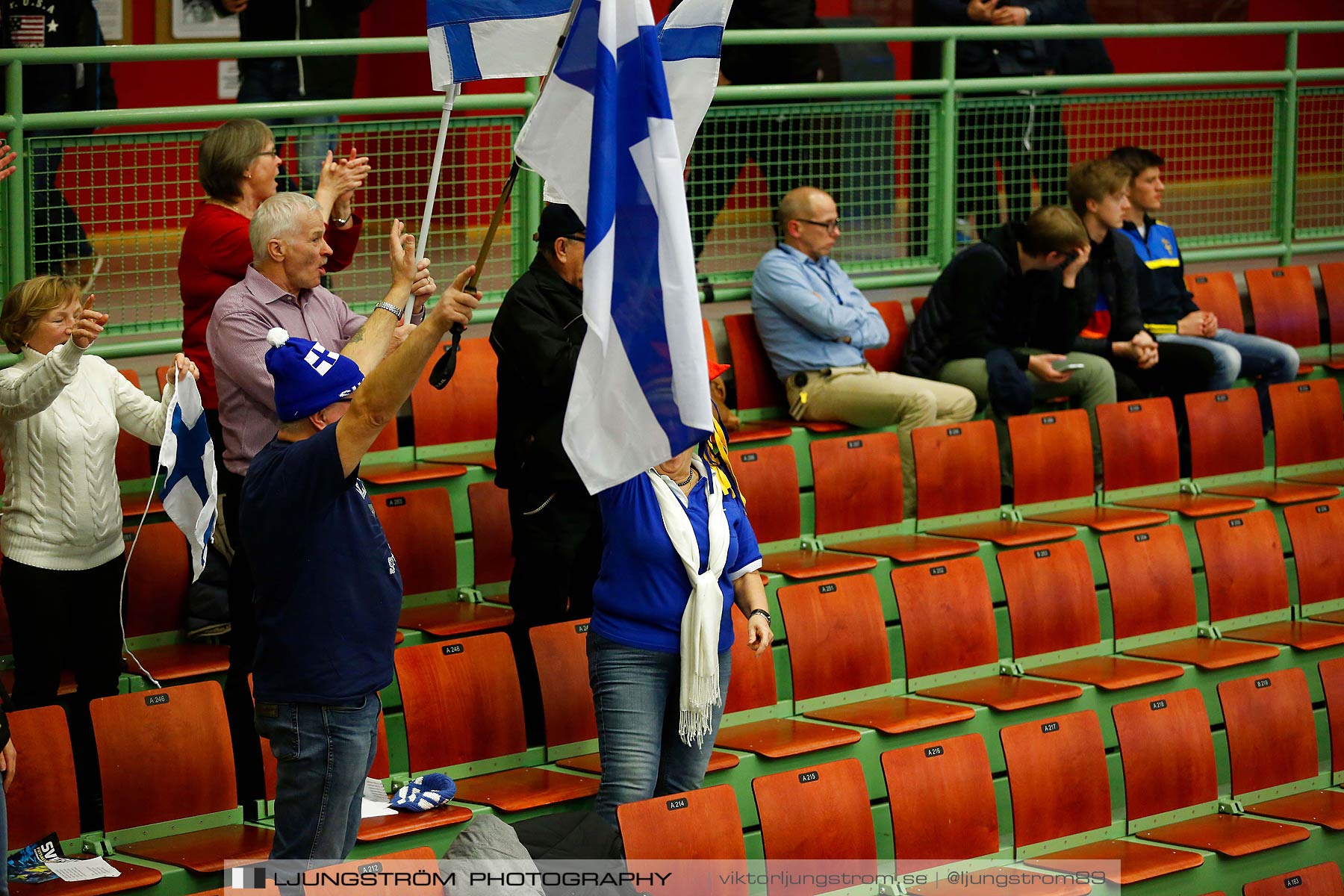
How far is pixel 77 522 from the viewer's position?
14.1ft

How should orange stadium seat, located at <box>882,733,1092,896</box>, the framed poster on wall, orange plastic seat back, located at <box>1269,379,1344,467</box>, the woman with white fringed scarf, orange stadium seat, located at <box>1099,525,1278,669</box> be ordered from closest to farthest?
the woman with white fringed scarf
orange stadium seat, located at <box>882,733,1092,896</box>
orange stadium seat, located at <box>1099,525,1278,669</box>
orange plastic seat back, located at <box>1269,379,1344,467</box>
the framed poster on wall

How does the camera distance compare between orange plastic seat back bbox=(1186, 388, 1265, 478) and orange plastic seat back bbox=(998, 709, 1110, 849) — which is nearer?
orange plastic seat back bbox=(998, 709, 1110, 849)

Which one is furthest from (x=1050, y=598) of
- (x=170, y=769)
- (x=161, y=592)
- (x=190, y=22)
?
(x=190, y=22)

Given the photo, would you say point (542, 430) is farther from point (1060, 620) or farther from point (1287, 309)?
point (1287, 309)

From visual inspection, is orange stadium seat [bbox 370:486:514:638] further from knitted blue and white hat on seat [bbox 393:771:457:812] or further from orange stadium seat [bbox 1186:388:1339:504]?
orange stadium seat [bbox 1186:388:1339:504]

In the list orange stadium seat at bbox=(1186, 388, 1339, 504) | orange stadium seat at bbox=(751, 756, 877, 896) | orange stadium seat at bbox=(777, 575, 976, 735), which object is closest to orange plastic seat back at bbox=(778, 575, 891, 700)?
orange stadium seat at bbox=(777, 575, 976, 735)

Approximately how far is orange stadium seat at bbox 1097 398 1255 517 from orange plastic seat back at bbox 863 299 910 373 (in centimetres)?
83

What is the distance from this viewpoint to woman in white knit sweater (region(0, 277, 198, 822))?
4.29 m

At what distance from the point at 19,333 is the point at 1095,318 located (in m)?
4.40

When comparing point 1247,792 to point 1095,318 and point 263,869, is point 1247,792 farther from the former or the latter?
point 263,869

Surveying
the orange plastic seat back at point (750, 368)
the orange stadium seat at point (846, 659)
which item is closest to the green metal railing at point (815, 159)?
the orange plastic seat back at point (750, 368)

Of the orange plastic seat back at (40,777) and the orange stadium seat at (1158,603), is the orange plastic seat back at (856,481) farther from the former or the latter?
the orange plastic seat back at (40,777)

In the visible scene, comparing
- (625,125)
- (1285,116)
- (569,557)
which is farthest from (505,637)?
(1285,116)

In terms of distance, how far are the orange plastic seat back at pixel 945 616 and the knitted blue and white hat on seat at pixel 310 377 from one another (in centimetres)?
254
